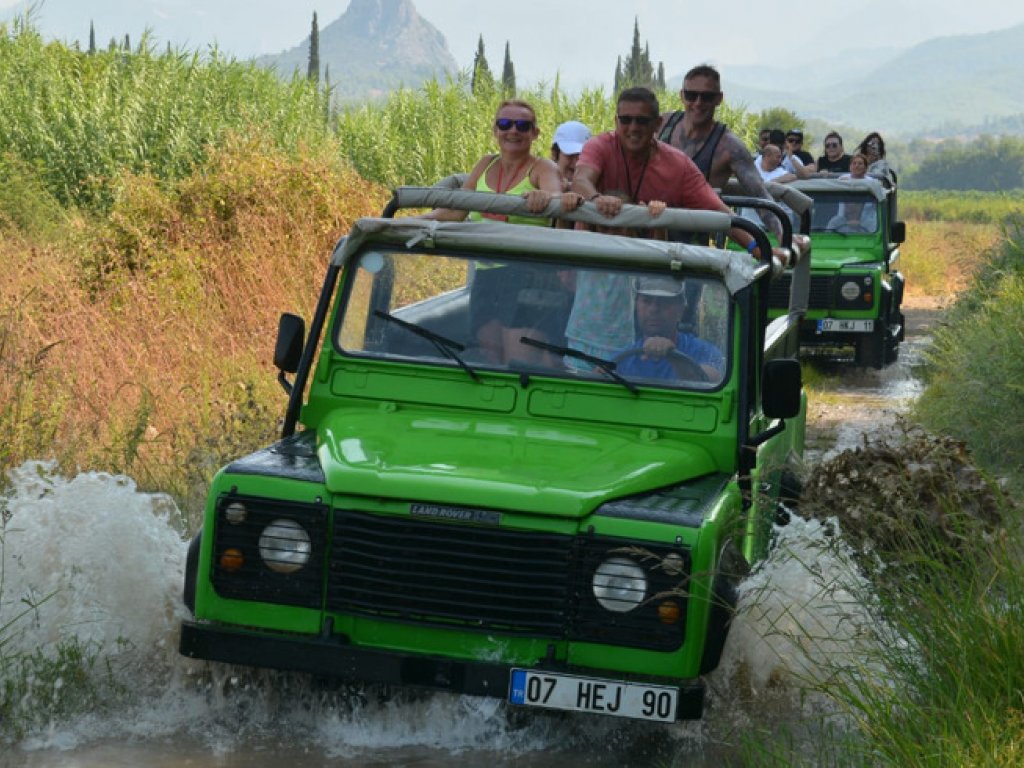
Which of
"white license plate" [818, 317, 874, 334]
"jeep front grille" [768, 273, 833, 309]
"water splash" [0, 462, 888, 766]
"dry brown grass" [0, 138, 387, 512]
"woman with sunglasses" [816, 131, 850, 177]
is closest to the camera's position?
"water splash" [0, 462, 888, 766]

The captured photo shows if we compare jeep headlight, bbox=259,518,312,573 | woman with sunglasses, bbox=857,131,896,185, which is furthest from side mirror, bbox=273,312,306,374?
woman with sunglasses, bbox=857,131,896,185

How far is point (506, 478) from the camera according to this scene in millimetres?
5117

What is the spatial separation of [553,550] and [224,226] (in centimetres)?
976

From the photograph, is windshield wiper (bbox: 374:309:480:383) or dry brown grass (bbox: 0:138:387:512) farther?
dry brown grass (bbox: 0:138:387:512)

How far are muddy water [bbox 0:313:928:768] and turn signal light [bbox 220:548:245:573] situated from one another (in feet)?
1.71

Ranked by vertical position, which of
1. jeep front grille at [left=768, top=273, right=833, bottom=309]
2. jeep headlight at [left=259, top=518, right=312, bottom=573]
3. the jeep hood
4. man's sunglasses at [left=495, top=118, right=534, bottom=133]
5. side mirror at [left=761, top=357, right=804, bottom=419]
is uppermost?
man's sunglasses at [left=495, top=118, right=534, bottom=133]

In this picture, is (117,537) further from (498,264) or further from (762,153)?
(762,153)

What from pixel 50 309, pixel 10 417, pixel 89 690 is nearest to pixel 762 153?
pixel 50 309

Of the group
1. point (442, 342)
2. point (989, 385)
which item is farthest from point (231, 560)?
point (989, 385)

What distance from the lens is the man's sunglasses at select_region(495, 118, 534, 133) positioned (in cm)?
740

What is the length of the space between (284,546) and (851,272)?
12.0 metres

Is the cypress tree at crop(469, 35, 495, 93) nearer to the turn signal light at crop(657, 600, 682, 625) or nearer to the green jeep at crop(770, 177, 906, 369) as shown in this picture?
the green jeep at crop(770, 177, 906, 369)

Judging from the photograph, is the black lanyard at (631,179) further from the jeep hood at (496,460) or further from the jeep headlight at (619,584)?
the jeep headlight at (619,584)

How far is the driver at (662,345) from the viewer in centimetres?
596
